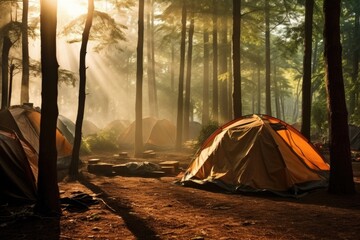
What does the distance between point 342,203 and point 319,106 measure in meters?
19.3

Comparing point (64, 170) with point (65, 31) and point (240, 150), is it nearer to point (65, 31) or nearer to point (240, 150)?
point (65, 31)

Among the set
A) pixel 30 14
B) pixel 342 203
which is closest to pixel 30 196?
pixel 342 203

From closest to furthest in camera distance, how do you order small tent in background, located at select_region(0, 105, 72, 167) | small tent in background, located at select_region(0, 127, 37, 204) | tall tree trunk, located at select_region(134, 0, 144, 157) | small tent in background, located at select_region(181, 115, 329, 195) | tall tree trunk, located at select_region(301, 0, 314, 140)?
1. small tent in background, located at select_region(0, 127, 37, 204)
2. small tent in background, located at select_region(181, 115, 329, 195)
3. small tent in background, located at select_region(0, 105, 72, 167)
4. tall tree trunk, located at select_region(301, 0, 314, 140)
5. tall tree trunk, located at select_region(134, 0, 144, 157)

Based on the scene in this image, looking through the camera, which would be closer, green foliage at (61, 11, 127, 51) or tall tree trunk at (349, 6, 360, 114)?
green foliage at (61, 11, 127, 51)

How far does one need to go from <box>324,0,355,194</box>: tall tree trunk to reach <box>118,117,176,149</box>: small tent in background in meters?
16.7

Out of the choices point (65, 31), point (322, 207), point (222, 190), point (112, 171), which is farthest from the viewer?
point (65, 31)

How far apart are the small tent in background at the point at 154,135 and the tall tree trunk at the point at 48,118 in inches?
703

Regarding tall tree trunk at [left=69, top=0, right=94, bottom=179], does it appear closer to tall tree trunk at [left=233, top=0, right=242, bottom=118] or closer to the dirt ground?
the dirt ground

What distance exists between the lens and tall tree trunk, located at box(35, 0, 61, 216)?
702cm

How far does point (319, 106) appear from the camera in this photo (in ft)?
86.1

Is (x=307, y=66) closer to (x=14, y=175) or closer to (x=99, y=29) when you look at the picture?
(x=99, y=29)

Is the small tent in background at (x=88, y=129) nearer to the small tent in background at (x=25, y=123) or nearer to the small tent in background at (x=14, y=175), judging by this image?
the small tent in background at (x=25, y=123)

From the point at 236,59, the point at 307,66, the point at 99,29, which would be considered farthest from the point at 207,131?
the point at 99,29

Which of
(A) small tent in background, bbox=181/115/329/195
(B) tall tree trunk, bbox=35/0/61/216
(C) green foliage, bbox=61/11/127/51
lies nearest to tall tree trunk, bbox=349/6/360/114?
(C) green foliage, bbox=61/11/127/51
